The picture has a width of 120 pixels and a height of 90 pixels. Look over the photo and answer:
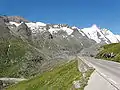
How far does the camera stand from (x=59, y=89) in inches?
2024

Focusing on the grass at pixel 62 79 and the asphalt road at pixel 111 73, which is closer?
the asphalt road at pixel 111 73

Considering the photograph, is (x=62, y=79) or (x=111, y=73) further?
(x=62, y=79)

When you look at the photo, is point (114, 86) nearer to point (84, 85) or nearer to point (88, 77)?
point (84, 85)

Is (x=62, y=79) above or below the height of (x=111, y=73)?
below

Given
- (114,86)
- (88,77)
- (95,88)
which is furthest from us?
(88,77)

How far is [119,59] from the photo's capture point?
289ft

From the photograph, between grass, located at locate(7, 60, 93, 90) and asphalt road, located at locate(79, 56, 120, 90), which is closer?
asphalt road, located at locate(79, 56, 120, 90)

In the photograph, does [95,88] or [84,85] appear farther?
[84,85]

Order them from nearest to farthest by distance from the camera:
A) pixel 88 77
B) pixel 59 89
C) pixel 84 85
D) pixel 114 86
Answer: pixel 114 86, pixel 84 85, pixel 88 77, pixel 59 89

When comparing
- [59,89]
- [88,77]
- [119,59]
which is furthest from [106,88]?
[119,59]

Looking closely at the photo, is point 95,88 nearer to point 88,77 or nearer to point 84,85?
point 84,85

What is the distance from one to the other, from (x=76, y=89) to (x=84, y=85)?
1.12 metres

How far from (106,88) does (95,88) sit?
262 centimetres

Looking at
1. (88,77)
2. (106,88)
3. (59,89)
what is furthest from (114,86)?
(59,89)
